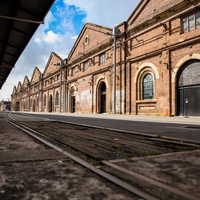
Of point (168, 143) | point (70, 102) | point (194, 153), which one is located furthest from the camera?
point (70, 102)

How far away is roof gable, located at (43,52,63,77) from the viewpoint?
41.8 m

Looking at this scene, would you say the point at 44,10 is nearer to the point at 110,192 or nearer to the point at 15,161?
the point at 15,161

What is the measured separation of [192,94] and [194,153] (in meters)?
14.6

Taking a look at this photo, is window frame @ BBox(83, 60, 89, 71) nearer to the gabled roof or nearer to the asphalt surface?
the gabled roof

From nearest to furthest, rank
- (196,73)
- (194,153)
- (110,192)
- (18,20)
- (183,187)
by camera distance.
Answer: (110,192)
(183,187)
(194,153)
(18,20)
(196,73)

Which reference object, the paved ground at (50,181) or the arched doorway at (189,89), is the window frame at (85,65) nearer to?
the arched doorway at (189,89)

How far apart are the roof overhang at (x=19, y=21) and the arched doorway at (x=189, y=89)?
488 inches

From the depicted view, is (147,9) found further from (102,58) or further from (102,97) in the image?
(102,97)

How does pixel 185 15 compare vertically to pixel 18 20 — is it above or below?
above

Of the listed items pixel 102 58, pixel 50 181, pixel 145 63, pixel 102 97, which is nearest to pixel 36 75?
pixel 102 58

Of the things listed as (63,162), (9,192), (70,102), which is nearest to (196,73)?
(63,162)

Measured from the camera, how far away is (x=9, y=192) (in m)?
1.93

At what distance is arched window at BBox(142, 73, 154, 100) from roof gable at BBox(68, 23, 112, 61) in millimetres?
8009

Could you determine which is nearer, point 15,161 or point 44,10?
point 15,161
